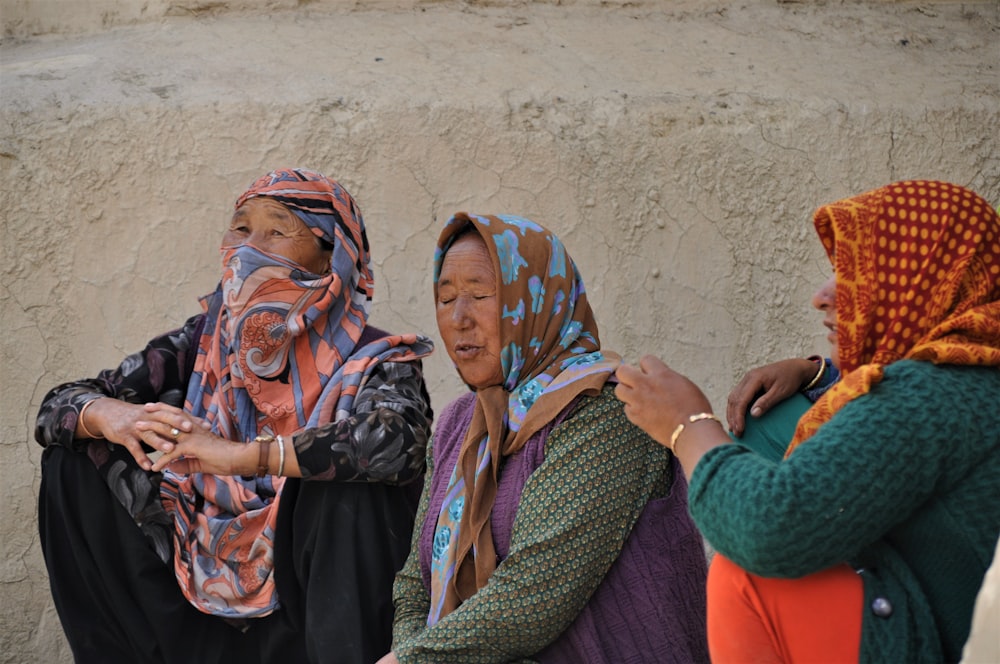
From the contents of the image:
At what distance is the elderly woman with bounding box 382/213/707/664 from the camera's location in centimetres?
281

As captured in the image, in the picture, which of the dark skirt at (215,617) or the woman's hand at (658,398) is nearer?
the woman's hand at (658,398)

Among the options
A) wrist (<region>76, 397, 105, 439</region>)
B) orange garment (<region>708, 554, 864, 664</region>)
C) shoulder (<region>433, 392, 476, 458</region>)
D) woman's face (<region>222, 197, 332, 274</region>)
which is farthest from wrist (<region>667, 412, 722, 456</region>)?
wrist (<region>76, 397, 105, 439</region>)

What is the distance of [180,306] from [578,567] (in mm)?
2342

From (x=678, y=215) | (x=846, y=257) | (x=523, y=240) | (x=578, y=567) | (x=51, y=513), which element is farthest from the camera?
(x=678, y=215)

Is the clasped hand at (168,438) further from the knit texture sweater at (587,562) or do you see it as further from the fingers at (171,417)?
the knit texture sweater at (587,562)

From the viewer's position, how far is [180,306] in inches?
183

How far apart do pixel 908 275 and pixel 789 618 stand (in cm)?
64

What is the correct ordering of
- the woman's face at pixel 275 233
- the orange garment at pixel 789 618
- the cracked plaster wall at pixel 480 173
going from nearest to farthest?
the orange garment at pixel 789 618
the woman's face at pixel 275 233
the cracked plaster wall at pixel 480 173

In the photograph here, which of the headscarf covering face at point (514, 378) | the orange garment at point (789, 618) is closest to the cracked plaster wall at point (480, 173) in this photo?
the headscarf covering face at point (514, 378)

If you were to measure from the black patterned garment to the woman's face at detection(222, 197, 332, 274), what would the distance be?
32cm

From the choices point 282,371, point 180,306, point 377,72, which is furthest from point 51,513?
point 377,72

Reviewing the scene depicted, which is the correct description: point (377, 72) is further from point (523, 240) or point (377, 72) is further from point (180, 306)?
point (523, 240)

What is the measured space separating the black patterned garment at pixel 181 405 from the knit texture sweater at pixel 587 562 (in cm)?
41

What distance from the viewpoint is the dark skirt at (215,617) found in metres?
3.24
